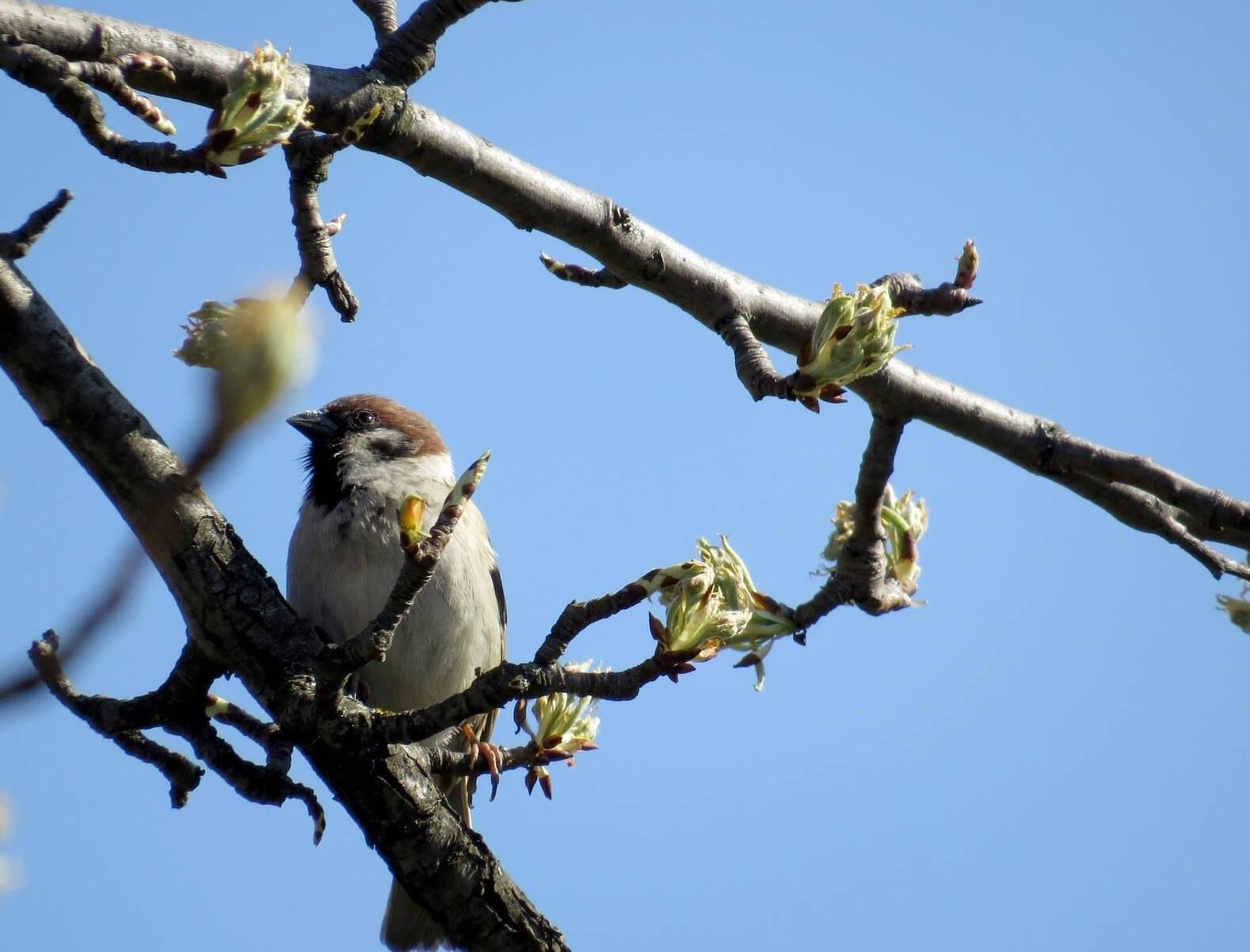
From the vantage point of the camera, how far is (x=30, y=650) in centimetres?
195

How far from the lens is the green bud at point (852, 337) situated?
6.91ft

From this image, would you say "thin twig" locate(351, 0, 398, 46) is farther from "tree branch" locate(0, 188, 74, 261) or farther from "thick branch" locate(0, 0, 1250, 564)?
"tree branch" locate(0, 188, 74, 261)

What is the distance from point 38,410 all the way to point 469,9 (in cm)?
106

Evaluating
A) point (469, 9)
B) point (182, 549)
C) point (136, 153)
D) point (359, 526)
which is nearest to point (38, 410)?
point (182, 549)

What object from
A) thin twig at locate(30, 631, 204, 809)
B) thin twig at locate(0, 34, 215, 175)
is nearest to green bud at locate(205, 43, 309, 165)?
thin twig at locate(0, 34, 215, 175)

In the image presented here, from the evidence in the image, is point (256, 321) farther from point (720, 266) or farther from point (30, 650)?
point (720, 266)

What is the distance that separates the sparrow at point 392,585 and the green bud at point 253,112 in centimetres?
213

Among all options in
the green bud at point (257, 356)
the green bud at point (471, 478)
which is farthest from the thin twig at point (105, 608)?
the green bud at point (471, 478)

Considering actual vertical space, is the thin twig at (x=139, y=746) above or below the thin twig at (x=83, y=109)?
below

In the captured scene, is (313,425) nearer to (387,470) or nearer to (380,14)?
(387,470)

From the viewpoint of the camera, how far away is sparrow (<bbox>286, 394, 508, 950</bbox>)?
3.94m

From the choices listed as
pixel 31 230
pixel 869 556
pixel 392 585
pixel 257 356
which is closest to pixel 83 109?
pixel 31 230

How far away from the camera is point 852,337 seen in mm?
2111

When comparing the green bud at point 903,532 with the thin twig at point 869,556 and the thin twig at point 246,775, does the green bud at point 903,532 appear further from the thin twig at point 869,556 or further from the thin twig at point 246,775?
the thin twig at point 246,775
